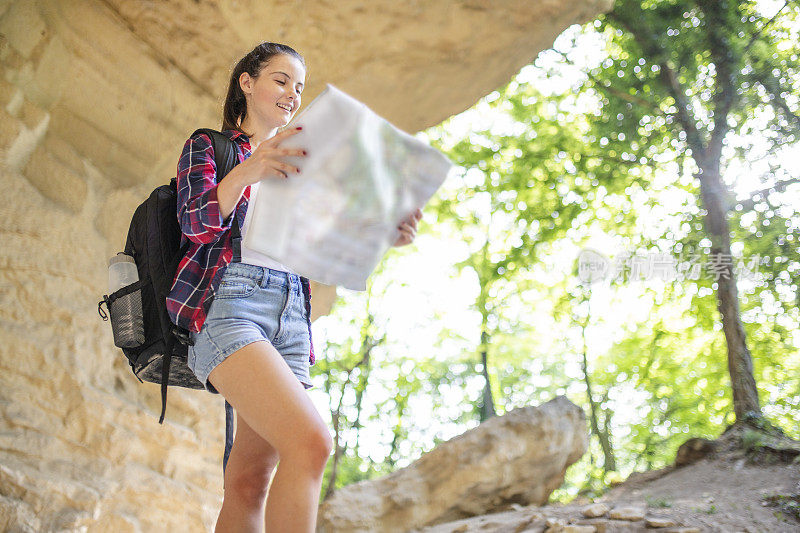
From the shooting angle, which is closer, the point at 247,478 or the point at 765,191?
the point at 247,478

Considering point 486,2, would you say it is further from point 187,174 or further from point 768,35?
point 768,35

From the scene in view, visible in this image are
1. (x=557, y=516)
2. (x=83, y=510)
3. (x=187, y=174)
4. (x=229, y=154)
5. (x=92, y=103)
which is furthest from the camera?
(x=557, y=516)

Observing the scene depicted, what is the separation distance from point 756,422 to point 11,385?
20.1ft

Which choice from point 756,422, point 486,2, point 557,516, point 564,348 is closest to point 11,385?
point 557,516

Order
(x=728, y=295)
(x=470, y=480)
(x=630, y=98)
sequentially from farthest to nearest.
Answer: (x=630, y=98)
(x=728, y=295)
(x=470, y=480)

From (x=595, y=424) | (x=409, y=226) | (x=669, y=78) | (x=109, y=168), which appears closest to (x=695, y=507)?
(x=409, y=226)

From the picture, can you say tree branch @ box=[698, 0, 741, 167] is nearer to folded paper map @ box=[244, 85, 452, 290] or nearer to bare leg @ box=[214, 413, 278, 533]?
folded paper map @ box=[244, 85, 452, 290]

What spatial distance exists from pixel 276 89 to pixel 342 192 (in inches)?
20.5

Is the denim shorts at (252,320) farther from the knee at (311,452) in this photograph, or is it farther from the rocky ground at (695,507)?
the rocky ground at (695,507)

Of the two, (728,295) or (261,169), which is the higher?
(728,295)

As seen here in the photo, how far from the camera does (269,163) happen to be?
169 cm

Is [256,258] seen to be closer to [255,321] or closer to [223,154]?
[255,321]

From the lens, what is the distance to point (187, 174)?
187cm

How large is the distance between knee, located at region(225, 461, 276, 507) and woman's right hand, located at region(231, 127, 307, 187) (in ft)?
2.86
